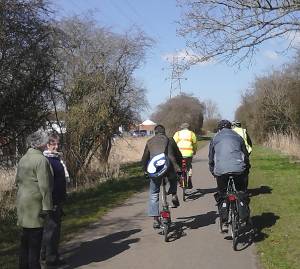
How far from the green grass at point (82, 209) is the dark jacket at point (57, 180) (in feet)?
3.75

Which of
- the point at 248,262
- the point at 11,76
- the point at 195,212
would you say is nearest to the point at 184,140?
the point at 195,212

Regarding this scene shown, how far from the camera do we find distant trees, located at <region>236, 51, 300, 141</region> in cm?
4022

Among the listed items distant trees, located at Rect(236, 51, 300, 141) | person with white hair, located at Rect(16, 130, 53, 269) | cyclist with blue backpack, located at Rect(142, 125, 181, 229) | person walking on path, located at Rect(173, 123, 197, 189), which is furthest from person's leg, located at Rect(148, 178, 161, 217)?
distant trees, located at Rect(236, 51, 300, 141)

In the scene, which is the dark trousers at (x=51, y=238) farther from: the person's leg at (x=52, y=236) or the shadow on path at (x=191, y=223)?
the shadow on path at (x=191, y=223)

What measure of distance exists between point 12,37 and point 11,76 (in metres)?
0.92

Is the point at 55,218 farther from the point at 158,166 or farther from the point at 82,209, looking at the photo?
the point at 82,209

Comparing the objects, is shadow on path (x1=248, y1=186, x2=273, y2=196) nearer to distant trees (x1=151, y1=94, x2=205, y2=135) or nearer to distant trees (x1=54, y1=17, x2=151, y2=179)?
distant trees (x1=54, y1=17, x2=151, y2=179)

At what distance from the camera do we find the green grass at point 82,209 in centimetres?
937

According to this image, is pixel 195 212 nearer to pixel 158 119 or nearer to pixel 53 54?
pixel 53 54

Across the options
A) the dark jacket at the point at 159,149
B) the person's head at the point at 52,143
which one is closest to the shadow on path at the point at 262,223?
the dark jacket at the point at 159,149

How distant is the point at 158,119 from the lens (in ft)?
262

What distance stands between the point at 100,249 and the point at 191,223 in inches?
107

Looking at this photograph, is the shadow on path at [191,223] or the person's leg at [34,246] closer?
the person's leg at [34,246]

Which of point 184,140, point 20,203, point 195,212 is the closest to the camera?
point 20,203
